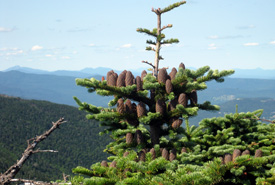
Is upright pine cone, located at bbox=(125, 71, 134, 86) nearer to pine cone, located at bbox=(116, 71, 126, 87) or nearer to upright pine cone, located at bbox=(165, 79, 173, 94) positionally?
pine cone, located at bbox=(116, 71, 126, 87)

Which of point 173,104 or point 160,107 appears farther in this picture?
point 173,104

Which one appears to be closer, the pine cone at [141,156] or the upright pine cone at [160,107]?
the pine cone at [141,156]

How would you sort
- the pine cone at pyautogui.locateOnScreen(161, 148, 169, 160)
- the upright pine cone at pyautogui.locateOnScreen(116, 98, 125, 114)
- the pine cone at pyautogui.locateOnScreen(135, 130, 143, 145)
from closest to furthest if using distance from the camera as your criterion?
1. the pine cone at pyautogui.locateOnScreen(161, 148, 169, 160)
2. the pine cone at pyautogui.locateOnScreen(135, 130, 143, 145)
3. the upright pine cone at pyautogui.locateOnScreen(116, 98, 125, 114)

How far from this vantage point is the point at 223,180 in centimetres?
648

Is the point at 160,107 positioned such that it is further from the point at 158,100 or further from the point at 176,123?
the point at 176,123

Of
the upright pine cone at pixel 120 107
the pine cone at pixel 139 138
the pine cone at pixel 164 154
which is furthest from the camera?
the upright pine cone at pixel 120 107

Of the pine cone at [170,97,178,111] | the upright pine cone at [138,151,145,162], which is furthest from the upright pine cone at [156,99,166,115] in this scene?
the upright pine cone at [138,151,145,162]

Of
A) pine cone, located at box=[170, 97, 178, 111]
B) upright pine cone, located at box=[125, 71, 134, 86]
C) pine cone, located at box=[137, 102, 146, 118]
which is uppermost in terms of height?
upright pine cone, located at box=[125, 71, 134, 86]

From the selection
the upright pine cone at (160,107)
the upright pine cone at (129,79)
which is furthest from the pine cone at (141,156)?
the upright pine cone at (129,79)

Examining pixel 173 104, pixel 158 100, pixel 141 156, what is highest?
pixel 158 100

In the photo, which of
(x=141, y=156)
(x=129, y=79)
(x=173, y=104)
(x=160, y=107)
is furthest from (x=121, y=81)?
(x=141, y=156)

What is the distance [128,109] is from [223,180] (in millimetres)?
3375

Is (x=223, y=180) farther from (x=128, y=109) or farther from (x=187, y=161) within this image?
(x=128, y=109)

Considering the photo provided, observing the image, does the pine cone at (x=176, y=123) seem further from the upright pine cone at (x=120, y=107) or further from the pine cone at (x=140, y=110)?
the upright pine cone at (x=120, y=107)
